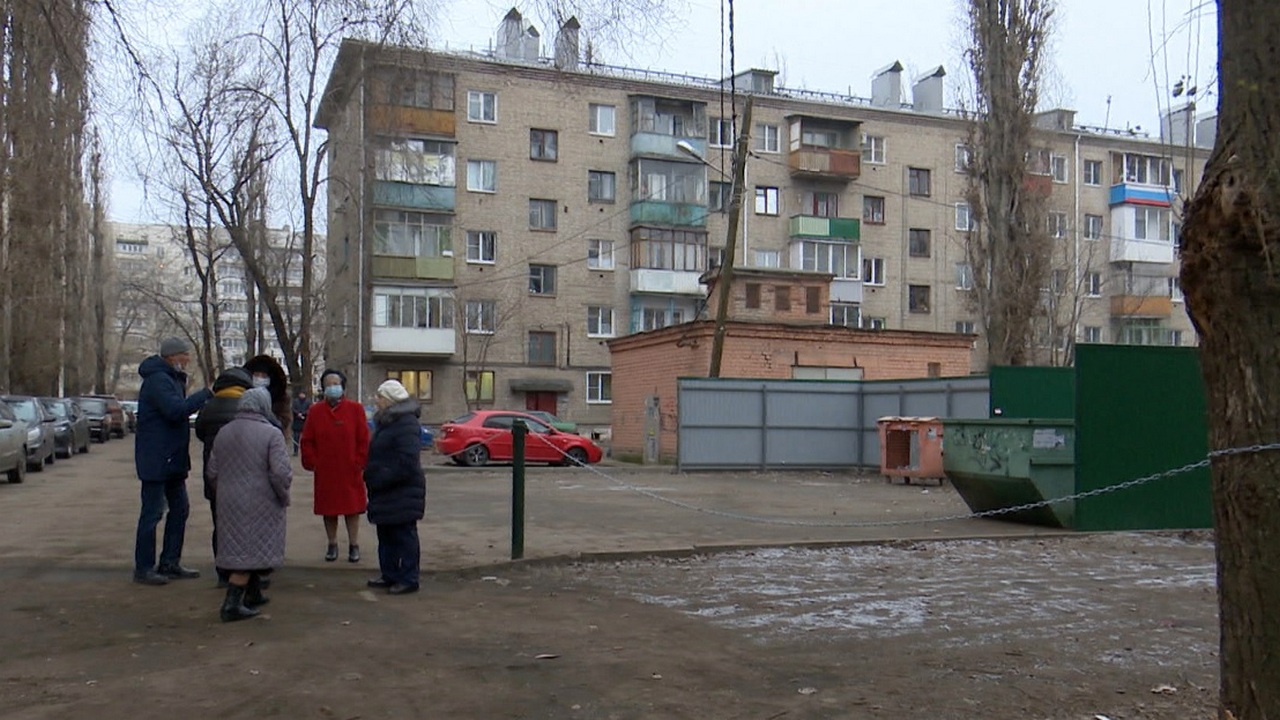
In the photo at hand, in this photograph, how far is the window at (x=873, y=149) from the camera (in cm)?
5325

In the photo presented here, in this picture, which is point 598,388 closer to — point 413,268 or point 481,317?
point 481,317

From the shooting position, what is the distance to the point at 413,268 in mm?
45188

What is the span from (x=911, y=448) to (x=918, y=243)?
35.5 m

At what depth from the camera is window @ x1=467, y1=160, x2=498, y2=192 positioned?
47000mm

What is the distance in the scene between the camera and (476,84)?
154 ft

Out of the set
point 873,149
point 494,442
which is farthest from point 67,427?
point 873,149

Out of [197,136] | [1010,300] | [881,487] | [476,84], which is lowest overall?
[881,487]

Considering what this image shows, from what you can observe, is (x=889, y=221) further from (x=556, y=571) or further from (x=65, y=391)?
(x=556, y=571)

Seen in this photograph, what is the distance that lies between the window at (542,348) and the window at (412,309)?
3999 millimetres

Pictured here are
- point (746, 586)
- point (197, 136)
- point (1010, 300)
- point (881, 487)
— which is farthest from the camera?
point (197, 136)

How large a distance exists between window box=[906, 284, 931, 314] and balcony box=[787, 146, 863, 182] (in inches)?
264

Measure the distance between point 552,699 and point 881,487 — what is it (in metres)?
16.0

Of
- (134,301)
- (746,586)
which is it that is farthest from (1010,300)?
(134,301)

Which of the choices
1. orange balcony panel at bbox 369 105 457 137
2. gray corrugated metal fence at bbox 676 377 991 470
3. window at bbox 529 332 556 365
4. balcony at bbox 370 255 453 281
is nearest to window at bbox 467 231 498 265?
balcony at bbox 370 255 453 281
